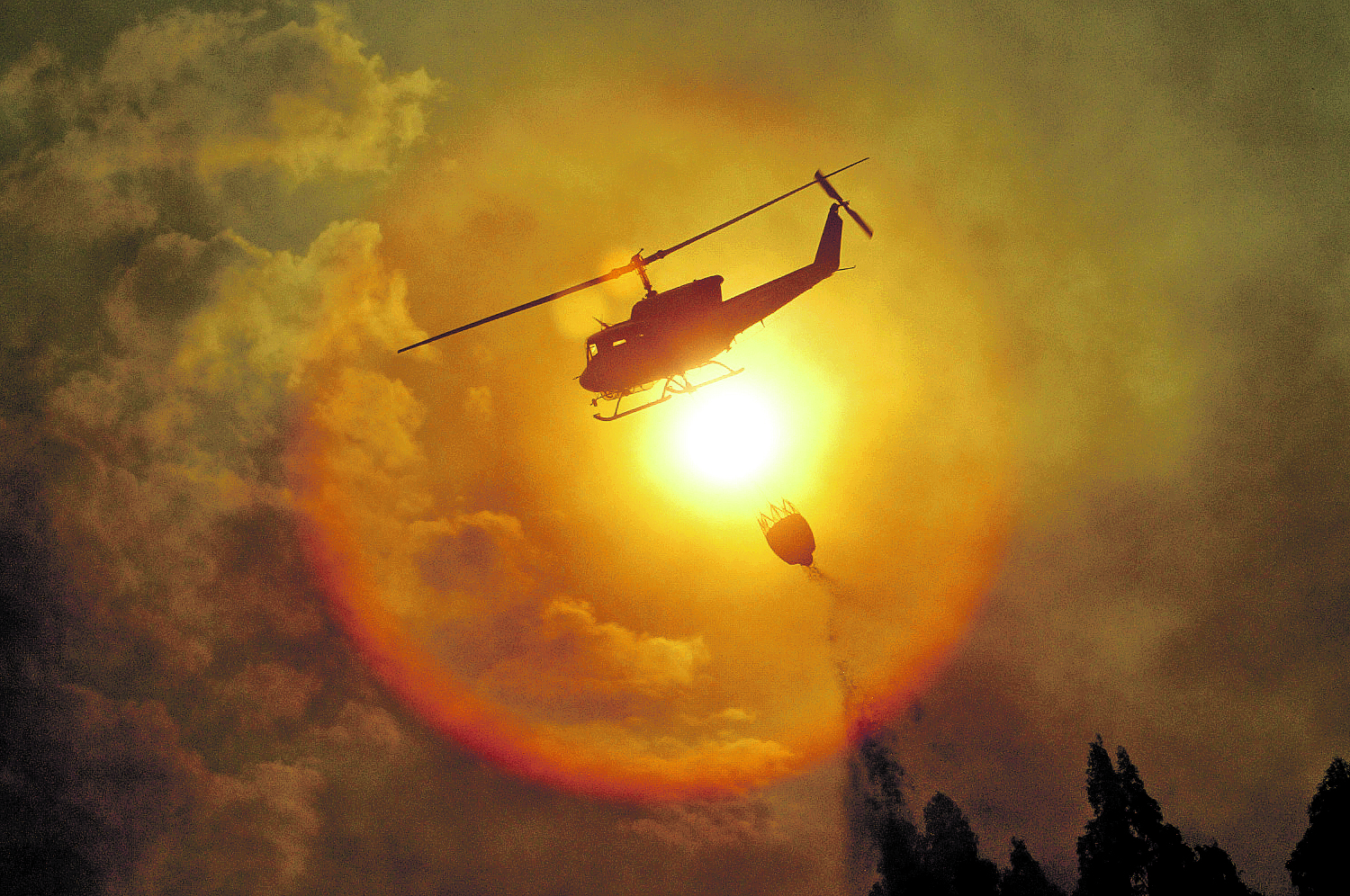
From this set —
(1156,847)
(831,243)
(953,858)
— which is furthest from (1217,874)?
(831,243)

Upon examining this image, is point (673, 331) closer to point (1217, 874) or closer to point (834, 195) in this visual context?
point (834, 195)

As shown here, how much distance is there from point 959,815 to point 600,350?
69513 mm

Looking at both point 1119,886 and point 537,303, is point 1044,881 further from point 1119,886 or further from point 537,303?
point 537,303

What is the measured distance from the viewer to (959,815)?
258 ft

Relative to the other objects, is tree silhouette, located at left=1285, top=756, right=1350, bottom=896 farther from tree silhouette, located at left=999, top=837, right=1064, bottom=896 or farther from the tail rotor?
the tail rotor

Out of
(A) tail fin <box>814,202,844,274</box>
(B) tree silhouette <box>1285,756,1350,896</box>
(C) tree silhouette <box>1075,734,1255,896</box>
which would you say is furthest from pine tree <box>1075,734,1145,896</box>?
(A) tail fin <box>814,202,844,274</box>

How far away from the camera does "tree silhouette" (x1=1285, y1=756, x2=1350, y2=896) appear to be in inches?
2088

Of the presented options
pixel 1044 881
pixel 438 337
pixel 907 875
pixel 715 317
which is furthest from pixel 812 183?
pixel 907 875

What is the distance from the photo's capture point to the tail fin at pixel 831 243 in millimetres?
46719

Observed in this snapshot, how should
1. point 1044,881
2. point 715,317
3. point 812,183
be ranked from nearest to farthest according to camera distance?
point 812,183 → point 715,317 → point 1044,881

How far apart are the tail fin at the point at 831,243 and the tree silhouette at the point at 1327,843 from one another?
58713 mm

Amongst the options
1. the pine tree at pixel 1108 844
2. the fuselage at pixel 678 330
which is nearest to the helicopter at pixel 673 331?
the fuselage at pixel 678 330

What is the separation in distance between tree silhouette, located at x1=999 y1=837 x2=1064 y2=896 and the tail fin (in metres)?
63.9

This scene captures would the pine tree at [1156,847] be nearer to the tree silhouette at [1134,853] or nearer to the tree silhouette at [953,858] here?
the tree silhouette at [1134,853]
